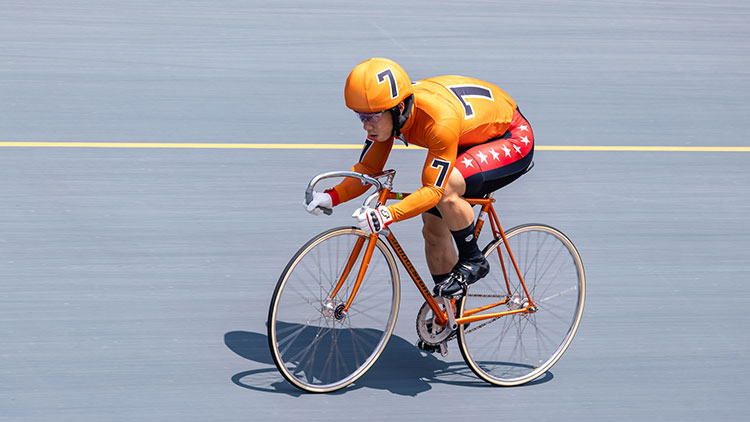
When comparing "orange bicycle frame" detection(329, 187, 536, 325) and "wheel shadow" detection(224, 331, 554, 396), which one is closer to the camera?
"orange bicycle frame" detection(329, 187, 536, 325)

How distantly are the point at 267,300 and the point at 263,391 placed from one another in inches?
38.8

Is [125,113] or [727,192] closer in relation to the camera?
[727,192]

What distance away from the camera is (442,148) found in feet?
15.5

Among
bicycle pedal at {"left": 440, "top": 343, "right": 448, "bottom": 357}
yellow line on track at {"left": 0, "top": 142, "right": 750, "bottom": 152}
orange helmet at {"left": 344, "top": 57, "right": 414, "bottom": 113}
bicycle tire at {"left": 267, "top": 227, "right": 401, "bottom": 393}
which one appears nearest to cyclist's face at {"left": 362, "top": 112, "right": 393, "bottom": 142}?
orange helmet at {"left": 344, "top": 57, "right": 414, "bottom": 113}

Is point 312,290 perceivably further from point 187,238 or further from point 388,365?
point 187,238

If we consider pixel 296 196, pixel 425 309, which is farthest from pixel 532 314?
pixel 296 196

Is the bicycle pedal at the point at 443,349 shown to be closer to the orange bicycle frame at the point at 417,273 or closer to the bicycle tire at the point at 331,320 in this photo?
the orange bicycle frame at the point at 417,273

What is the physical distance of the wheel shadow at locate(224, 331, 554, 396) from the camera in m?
5.25

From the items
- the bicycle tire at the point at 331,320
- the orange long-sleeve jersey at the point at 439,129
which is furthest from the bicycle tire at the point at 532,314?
the orange long-sleeve jersey at the point at 439,129

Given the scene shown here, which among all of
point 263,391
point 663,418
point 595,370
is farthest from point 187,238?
point 663,418

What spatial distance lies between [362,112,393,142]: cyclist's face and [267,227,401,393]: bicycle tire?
445 millimetres

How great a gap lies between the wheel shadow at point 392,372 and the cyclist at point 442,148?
19.7 inches

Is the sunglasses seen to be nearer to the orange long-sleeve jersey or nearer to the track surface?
the orange long-sleeve jersey

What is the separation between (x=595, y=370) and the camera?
5551 mm
